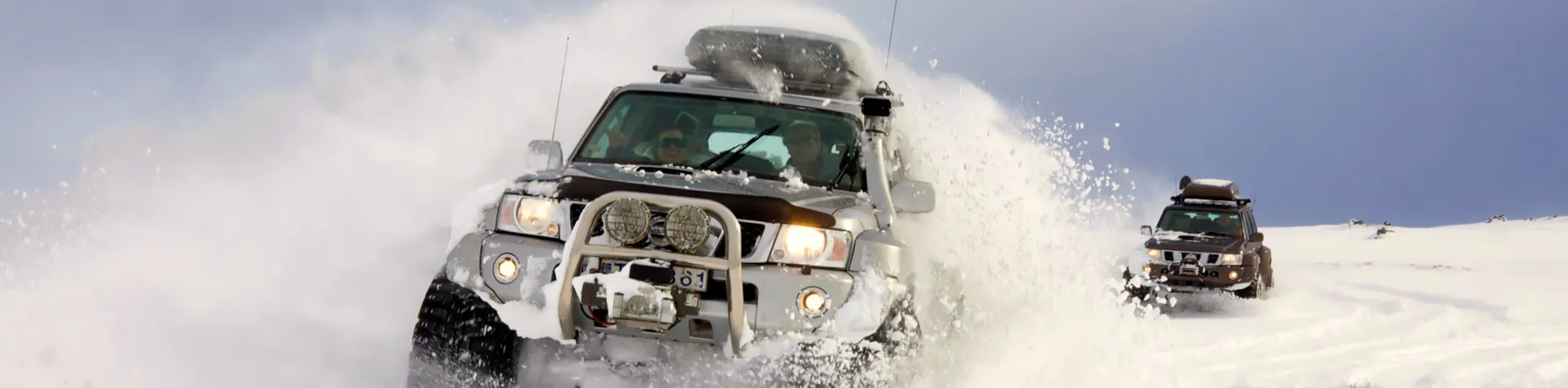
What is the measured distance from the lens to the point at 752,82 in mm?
8625

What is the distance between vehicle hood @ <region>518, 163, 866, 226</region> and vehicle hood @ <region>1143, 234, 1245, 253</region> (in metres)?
10.9

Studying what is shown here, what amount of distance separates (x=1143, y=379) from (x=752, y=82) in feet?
10.2

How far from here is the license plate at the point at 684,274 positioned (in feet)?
15.9

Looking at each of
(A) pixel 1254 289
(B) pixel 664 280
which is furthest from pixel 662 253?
(A) pixel 1254 289

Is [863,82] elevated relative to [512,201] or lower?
elevated

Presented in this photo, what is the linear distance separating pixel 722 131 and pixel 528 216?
199cm

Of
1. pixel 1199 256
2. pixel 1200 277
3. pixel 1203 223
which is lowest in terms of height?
pixel 1200 277

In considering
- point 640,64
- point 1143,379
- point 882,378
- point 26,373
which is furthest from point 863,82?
point 640,64

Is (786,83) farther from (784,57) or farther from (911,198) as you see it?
(911,198)

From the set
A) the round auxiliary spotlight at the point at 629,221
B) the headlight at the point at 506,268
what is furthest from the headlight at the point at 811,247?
the headlight at the point at 506,268

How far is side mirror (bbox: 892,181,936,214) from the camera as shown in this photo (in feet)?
19.5

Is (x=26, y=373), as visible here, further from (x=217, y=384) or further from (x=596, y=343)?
(x=596, y=343)

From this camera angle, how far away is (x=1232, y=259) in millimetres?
15672

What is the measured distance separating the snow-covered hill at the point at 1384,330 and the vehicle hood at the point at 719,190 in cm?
361
